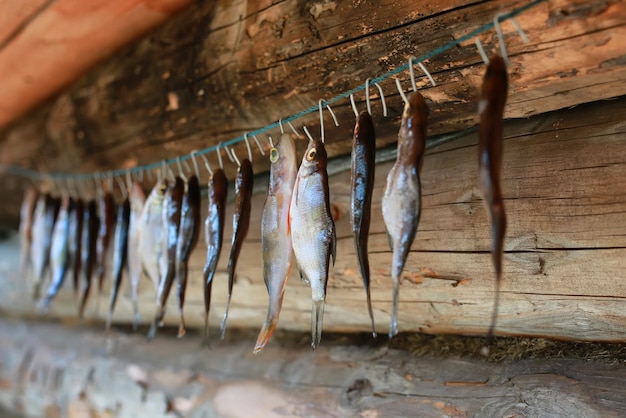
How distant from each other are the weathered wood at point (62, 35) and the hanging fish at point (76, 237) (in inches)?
29.1

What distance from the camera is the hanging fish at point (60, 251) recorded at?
283cm

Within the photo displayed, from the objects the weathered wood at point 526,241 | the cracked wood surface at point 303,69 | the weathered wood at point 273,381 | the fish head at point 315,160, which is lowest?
the weathered wood at point 273,381

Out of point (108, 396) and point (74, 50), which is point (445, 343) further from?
point (74, 50)

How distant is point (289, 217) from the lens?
164 centimetres

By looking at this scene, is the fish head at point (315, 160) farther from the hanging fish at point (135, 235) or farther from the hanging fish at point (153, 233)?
the hanging fish at point (135, 235)

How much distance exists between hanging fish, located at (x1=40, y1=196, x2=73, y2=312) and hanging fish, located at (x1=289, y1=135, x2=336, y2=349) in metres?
1.83

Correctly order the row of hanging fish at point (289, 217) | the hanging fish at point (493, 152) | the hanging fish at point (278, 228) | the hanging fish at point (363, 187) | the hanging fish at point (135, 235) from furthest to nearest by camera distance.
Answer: the hanging fish at point (135, 235), the hanging fish at point (278, 228), the hanging fish at point (363, 187), the row of hanging fish at point (289, 217), the hanging fish at point (493, 152)

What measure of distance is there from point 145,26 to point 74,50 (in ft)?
1.55

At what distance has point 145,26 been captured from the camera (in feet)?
7.68

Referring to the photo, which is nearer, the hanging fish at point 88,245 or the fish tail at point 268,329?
the fish tail at point 268,329

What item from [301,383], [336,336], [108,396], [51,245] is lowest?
[108,396]

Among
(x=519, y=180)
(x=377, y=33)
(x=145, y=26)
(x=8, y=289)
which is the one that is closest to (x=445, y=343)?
(x=519, y=180)

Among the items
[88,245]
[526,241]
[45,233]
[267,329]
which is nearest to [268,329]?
[267,329]

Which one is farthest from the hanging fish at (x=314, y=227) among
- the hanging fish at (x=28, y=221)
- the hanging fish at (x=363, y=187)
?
the hanging fish at (x=28, y=221)
